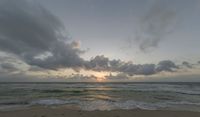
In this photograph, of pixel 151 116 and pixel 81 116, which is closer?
pixel 81 116

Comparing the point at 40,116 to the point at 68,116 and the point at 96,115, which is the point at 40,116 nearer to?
the point at 68,116

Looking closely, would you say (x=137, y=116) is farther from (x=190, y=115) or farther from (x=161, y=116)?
(x=190, y=115)

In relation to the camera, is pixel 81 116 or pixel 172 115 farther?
pixel 172 115

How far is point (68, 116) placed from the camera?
37.2 ft

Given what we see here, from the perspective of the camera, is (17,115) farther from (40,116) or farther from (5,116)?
(40,116)

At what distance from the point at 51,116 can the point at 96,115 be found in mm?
2911

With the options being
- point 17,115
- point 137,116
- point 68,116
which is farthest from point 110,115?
point 17,115

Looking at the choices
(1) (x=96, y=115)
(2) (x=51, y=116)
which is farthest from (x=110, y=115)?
(2) (x=51, y=116)

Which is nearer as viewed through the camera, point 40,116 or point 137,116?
point 40,116

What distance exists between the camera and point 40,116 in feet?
37.3

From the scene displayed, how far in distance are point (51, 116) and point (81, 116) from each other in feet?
6.26

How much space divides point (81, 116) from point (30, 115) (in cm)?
341

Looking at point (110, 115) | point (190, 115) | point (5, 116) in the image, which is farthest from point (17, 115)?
point (190, 115)

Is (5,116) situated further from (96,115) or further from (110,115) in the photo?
(110,115)
